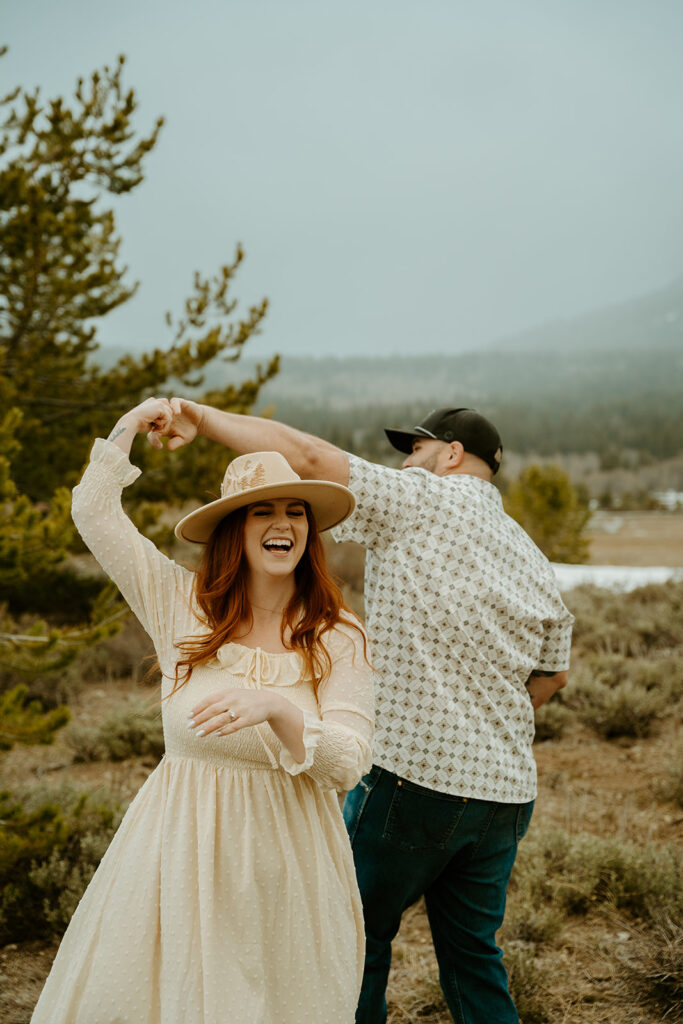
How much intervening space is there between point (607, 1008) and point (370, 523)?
7.54ft

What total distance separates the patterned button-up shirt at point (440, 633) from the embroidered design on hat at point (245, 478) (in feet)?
0.81

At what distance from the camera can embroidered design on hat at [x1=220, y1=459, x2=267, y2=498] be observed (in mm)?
2176

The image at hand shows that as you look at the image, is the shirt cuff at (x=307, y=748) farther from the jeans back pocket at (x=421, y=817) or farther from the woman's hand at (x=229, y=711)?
the jeans back pocket at (x=421, y=817)

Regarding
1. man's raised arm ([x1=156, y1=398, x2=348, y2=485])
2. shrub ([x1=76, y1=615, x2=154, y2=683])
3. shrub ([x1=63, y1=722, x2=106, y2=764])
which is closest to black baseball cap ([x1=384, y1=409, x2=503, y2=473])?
man's raised arm ([x1=156, y1=398, x2=348, y2=485])

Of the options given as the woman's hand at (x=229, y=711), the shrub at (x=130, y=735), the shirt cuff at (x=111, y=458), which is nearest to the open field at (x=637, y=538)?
the shrub at (x=130, y=735)

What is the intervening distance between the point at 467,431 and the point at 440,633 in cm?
67

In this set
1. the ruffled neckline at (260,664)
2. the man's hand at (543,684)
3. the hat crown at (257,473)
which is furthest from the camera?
the man's hand at (543,684)

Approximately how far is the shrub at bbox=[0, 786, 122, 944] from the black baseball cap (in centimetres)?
270

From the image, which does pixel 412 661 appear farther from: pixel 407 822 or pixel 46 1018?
pixel 46 1018

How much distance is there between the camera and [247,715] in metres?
1.66

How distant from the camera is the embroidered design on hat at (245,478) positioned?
218cm

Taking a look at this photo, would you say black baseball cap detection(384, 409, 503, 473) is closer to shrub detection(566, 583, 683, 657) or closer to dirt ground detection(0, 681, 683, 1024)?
dirt ground detection(0, 681, 683, 1024)

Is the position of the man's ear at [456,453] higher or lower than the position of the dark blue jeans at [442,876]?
higher

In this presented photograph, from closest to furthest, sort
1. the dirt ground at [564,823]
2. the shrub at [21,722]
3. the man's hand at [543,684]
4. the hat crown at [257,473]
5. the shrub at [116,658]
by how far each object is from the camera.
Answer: the hat crown at [257,473] < the man's hand at [543,684] < the dirt ground at [564,823] < the shrub at [21,722] < the shrub at [116,658]
